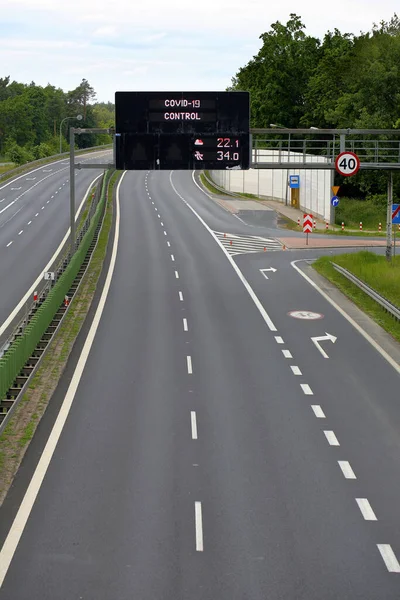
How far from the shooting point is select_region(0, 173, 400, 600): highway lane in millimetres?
14555

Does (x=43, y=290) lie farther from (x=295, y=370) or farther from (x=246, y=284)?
(x=295, y=370)

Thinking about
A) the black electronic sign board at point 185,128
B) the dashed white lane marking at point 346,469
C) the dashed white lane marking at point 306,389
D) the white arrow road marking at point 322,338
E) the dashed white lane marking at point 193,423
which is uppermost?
the black electronic sign board at point 185,128

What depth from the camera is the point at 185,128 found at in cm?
3809

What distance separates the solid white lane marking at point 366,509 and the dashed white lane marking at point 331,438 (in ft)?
11.7

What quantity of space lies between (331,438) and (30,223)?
175 feet

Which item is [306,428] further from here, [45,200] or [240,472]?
[45,200]

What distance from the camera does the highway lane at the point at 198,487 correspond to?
14.6 metres

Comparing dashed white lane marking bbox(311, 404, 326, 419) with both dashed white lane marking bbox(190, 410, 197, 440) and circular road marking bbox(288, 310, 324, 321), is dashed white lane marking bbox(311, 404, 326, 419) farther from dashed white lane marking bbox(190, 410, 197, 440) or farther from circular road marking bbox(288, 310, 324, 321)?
circular road marking bbox(288, 310, 324, 321)

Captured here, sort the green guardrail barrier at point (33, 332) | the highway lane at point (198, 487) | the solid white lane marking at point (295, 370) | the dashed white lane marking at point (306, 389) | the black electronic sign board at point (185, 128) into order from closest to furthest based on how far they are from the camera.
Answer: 1. the highway lane at point (198, 487)
2. the green guardrail barrier at point (33, 332)
3. the dashed white lane marking at point (306, 389)
4. the solid white lane marking at point (295, 370)
5. the black electronic sign board at point (185, 128)

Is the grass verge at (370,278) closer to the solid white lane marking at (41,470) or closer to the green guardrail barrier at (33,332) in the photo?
the solid white lane marking at (41,470)

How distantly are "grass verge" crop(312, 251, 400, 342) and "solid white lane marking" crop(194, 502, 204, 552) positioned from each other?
697 inches

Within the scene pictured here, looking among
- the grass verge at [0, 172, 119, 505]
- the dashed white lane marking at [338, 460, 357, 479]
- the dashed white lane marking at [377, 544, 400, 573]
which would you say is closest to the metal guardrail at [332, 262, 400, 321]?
the grass verge at [0, 172, 119, 505]

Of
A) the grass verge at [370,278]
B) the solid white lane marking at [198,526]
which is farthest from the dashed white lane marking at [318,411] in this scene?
the grass verge at [370,278]

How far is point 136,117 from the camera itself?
3819 cm
